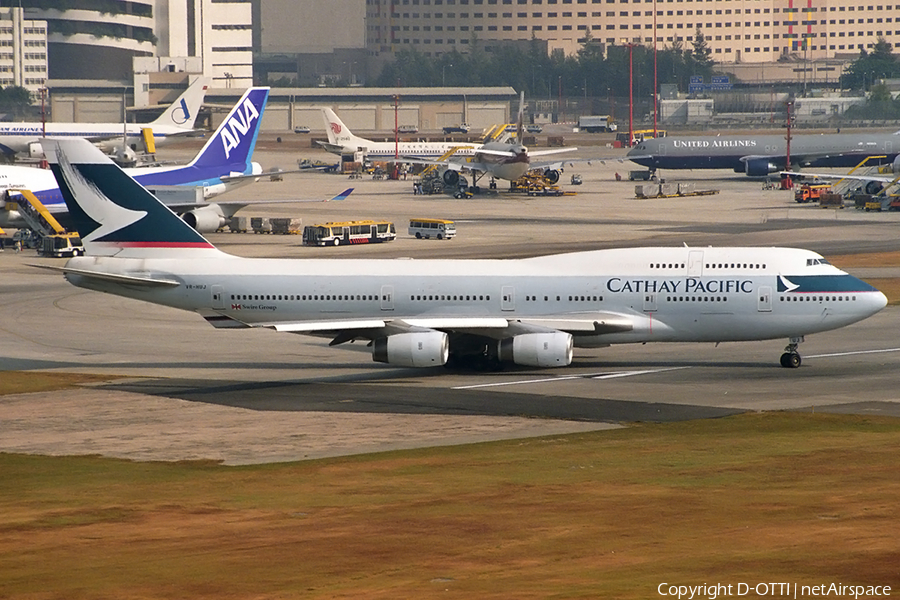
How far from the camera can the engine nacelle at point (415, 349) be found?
50.8 m

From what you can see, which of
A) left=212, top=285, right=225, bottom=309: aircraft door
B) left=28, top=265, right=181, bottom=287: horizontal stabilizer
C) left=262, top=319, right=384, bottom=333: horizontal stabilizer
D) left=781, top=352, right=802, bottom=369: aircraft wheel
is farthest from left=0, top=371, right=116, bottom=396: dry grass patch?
left=781, top=352, right=802, bottom=369: aircraft wheel

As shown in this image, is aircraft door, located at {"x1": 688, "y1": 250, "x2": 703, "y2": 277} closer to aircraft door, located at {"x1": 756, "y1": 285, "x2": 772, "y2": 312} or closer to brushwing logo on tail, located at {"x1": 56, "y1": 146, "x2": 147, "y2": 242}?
aircraft door, located at {"x1": 756, "y1": 285, "x2": 772, "y2": 312}

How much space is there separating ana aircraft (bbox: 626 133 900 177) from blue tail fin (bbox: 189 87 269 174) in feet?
238

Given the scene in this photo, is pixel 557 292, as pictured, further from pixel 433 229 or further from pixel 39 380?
pixel 433 229

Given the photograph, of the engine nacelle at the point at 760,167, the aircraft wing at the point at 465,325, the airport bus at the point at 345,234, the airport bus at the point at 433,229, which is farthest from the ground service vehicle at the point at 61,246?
the engine nacelle at the point at 760,167

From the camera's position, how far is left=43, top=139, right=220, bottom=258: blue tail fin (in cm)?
5634

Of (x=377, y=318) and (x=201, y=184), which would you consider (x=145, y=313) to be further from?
(x=201, y=184)

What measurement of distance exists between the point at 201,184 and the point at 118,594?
89.5 m

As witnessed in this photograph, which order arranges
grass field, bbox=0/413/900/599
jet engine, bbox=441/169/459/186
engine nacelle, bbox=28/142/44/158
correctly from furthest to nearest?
engine nacelle, bbox=28/142/44/158
jet engine, bbox=441/169/459/186
grass field, bbox=0/413/900/599

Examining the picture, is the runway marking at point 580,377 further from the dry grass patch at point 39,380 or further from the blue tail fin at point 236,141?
the blue tail fin at point 236,141

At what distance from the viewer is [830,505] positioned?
30828mm

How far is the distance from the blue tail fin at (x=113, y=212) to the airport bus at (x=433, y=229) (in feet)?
171

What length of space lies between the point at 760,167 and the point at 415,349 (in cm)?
12733

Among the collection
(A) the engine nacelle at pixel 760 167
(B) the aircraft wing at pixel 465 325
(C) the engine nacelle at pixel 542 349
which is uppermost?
(A) the engine nacelle at pixel 760 167
